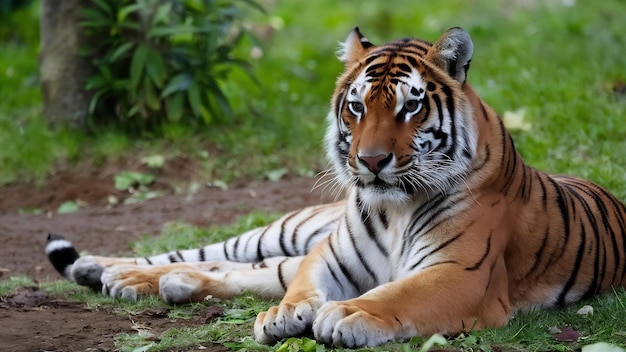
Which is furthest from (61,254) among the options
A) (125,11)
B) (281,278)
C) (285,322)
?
(125,11)

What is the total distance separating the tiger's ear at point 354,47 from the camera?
412 cm

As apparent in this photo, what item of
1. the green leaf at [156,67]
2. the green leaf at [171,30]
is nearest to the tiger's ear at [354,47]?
the green leaf at [171,30]

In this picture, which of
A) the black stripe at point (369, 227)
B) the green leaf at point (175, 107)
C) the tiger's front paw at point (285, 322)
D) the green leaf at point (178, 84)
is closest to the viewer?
the tiger's front paw at point (285, 322)

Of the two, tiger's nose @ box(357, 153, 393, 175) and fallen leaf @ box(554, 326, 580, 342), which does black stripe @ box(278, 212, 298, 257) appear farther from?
fallen leaf @ box(554, 326, 580, 342)

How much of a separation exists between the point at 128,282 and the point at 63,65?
3753 mm

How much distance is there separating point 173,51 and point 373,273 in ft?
12.9

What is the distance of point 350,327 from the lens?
3287 millimetres

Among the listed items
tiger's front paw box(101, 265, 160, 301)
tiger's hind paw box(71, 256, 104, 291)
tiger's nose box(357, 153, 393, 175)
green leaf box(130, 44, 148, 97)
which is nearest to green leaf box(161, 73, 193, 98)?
green leaf box(130, 44, 148, 97)

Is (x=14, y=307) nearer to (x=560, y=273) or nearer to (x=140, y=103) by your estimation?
(x=560, y=273)

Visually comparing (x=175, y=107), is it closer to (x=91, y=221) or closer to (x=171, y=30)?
(x=171, y=30)

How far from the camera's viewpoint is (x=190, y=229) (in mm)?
6172

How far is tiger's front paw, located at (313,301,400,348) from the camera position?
329cm

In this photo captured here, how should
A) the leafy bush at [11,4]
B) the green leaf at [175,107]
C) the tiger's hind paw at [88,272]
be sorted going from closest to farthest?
the tiger's hind paw at [88,272] < the green leaf at [175,107] < the leafy bush at [11,4]

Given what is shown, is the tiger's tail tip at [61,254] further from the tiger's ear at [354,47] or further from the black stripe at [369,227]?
the tiger's ear at [354,47]
